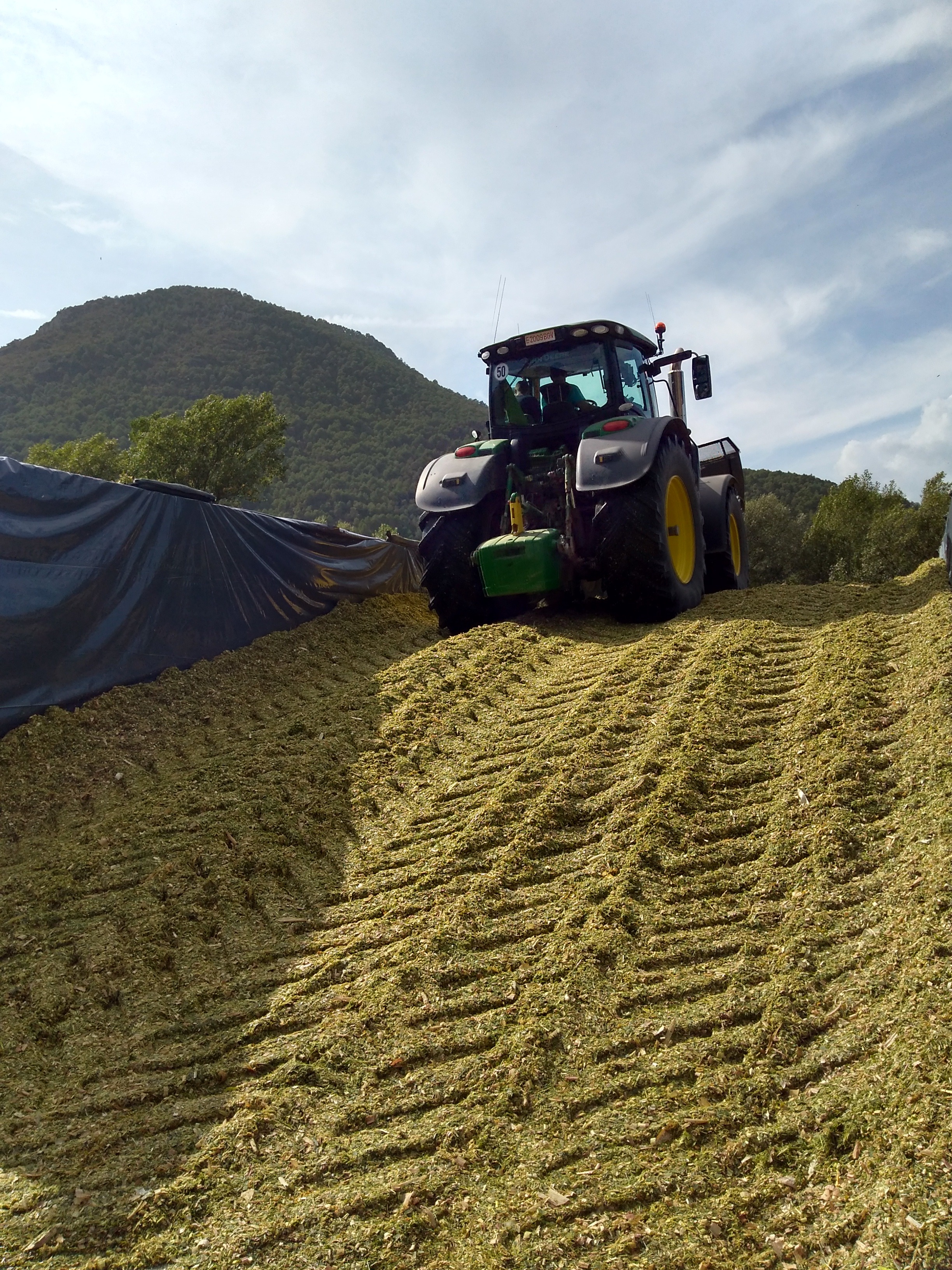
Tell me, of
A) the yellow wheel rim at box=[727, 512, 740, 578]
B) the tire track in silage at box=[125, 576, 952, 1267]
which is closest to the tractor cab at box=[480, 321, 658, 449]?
the yellow wheel rim at box=[727, 512, 740, 578]

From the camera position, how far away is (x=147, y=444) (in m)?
23.8

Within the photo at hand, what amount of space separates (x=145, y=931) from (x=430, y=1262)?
167cm

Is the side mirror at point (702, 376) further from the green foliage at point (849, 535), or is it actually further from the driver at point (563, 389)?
the green foliage at point (849, 535)

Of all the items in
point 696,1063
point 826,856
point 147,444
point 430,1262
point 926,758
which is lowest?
point 430,1262

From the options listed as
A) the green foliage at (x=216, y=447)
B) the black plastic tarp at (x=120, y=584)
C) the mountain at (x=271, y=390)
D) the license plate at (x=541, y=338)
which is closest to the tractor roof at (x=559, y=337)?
the license plate at (x=541, y=338)

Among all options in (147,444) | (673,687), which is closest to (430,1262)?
(673,687)

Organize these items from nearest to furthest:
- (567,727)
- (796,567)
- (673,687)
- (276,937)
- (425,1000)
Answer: (425,1000) < (276,937) < (567,727) < (673,687) < (796,567)

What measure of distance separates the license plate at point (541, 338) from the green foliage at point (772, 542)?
14.4 meters

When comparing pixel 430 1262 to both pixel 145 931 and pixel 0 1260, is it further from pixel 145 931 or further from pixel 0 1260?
pixel 145 931

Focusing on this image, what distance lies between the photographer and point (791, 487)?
1390 inches

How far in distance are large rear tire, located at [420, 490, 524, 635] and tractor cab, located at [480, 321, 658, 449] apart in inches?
31.2

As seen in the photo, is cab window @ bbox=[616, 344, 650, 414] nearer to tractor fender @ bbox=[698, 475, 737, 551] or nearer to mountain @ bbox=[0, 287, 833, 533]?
tractor fender @ bbox=[698, 475, 737, 551]

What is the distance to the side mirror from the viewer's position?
24.4 ft

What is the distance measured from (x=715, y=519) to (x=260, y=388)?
3805 centimetres
